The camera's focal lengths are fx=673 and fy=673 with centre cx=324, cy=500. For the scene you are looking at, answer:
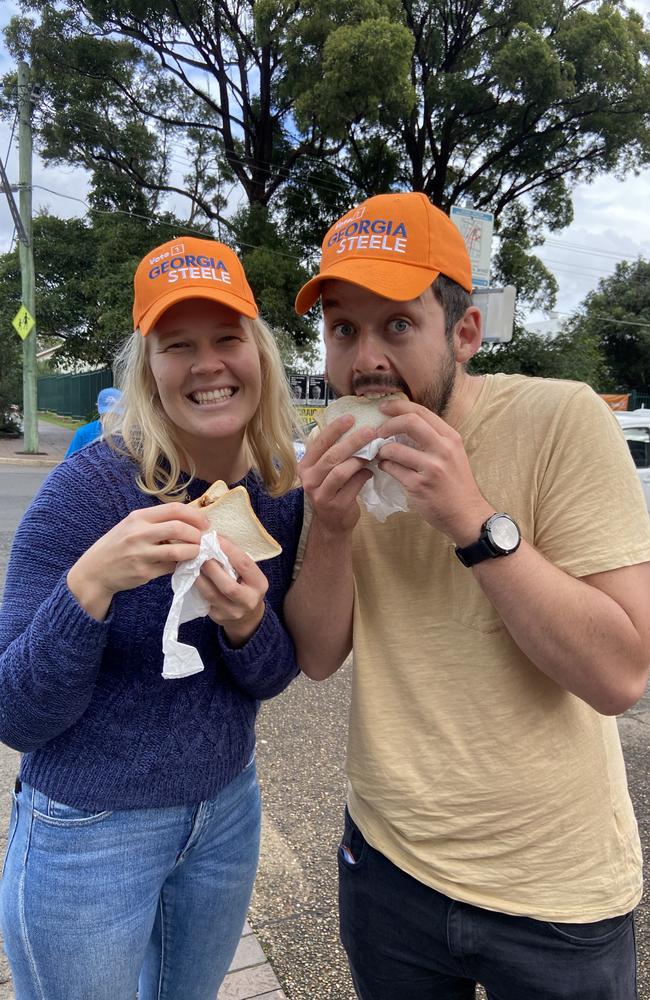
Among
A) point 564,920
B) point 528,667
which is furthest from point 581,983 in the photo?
point 528,667

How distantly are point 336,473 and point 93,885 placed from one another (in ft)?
3.13

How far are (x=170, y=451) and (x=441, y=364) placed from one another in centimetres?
63

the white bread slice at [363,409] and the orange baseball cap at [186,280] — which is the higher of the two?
the orange baseball cap at [186,280]

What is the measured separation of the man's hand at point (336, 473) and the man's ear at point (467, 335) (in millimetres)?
315

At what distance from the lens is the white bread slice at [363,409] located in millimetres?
1335

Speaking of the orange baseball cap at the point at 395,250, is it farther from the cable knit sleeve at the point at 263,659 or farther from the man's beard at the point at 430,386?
the cable knit sleeve at the point at 263,659

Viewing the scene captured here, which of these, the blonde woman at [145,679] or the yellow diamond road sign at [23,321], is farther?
the yellow diamond road sign at [23,321]

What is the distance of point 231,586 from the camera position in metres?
1.27

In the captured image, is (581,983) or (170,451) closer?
(581,983)

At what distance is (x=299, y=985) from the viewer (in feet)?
7.47

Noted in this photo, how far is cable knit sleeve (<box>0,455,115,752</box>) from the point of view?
1.24 meters

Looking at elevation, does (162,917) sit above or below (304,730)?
above

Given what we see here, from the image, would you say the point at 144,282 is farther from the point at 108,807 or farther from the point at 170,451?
the point at 108,807

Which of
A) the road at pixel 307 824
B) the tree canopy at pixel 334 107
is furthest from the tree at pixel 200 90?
the road at pixel 307 824
